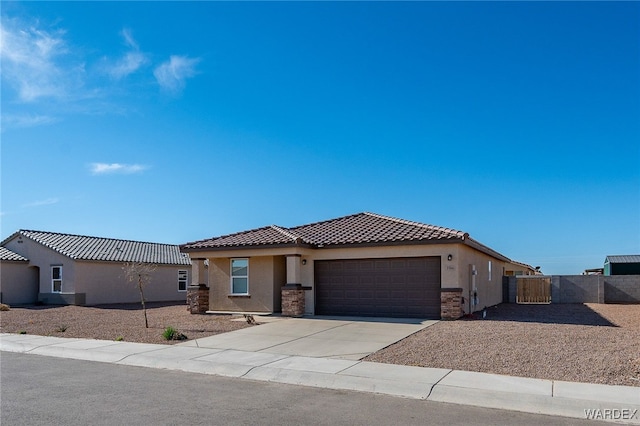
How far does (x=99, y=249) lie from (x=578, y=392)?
2954 centimetres

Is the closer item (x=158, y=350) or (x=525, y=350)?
(x=525, y=350)

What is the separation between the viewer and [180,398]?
324 inches

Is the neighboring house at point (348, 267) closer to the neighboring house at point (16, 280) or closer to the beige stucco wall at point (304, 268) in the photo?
the beige stucco wall at point (304, 268)

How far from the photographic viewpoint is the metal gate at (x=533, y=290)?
2950 centimetres

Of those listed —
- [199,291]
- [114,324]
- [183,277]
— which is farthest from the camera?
[183,277]

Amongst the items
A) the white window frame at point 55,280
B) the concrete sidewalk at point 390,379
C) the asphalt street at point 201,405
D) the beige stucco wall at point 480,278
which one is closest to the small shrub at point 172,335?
→ the concrete sidewalk at point 390,379

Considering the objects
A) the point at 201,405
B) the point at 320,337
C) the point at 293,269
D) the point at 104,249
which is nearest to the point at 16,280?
the point at 104,249

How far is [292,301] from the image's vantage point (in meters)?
19.8

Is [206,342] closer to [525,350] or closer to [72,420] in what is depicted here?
[72,420]

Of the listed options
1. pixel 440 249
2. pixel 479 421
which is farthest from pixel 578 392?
pixel 440 249

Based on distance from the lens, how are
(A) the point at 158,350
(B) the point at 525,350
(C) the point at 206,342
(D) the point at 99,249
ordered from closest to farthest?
(B) the point at 525,350 → (A) the point at 158,350 → (C) the point at 206,342 → (D) the point at 99,249

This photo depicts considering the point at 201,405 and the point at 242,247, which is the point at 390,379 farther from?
the point at 242,247

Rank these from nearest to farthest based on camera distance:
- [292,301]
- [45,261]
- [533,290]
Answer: [292,301], [45,261], [533,290]

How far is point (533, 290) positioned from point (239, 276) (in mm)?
17610
